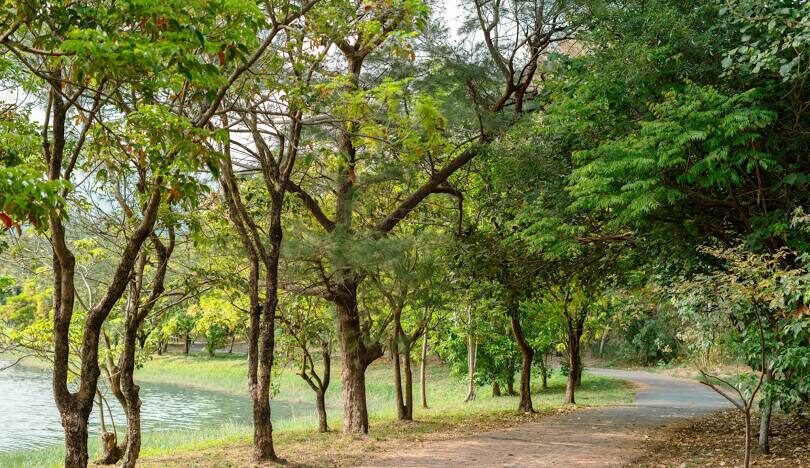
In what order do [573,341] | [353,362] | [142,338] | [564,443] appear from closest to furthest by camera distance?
[564,443] < [142,338] < [353,362] < [573,341]

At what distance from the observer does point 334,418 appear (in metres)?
17.2

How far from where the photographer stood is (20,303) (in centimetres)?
2067

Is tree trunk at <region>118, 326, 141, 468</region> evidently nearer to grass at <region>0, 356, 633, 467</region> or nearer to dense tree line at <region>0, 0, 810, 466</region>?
dense tree line at <region>0, 0, 810, 466</region>

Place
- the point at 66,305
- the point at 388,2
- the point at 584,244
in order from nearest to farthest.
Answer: the point at 66,305, the point at 388,2, the point at 584,244

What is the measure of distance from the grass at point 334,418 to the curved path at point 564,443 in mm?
821

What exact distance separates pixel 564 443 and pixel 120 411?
15724mm

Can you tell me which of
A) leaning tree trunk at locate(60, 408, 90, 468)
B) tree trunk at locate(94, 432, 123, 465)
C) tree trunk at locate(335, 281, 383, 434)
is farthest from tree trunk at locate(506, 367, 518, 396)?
leaning tree trunk at locate(60, 408, 90, 468)

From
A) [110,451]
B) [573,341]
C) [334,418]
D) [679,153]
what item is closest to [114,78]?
[679,153]

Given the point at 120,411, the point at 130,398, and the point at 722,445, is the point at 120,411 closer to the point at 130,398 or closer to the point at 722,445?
the point at 130,398

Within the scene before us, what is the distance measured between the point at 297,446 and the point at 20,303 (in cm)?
1414

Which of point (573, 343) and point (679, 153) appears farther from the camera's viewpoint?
point (573, 343)

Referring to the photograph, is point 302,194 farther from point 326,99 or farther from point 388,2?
point 388,2

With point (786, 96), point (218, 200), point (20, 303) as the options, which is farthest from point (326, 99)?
point (20, 303)

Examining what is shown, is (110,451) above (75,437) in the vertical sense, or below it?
below
